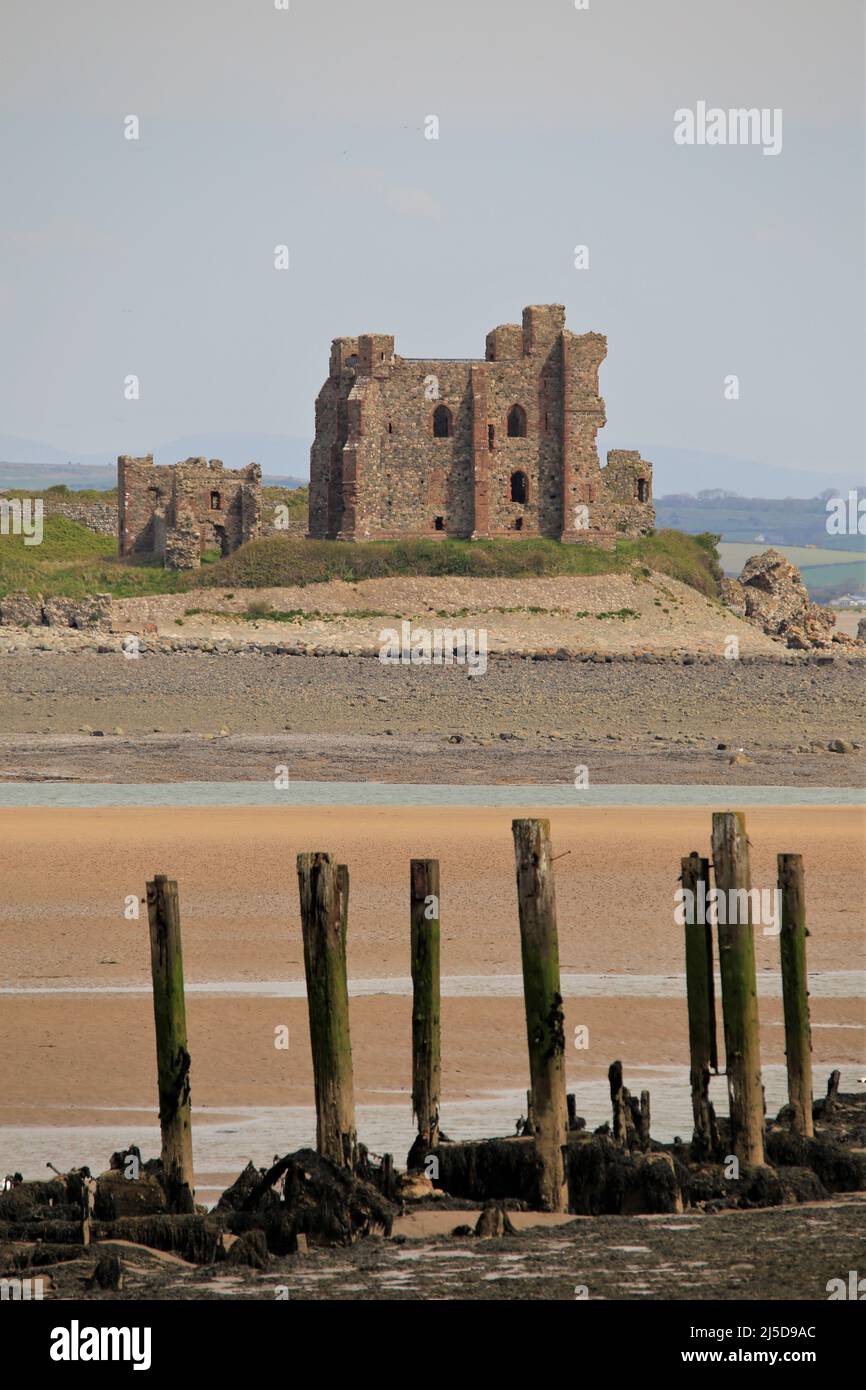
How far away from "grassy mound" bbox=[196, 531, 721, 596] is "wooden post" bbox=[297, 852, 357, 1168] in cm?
4832

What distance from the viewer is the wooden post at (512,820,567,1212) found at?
473 inches

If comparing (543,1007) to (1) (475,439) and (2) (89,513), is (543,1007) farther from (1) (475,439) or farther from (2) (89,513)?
(2) (89,513)

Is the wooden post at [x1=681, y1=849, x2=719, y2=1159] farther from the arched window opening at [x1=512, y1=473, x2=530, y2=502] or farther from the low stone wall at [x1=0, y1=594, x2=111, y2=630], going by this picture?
the arched window opening at [x1=512, y1=473, x2=530, y2=502]

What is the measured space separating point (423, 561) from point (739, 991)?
51022 millimetres

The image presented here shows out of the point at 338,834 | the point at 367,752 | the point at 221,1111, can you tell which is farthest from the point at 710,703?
the point at 221,1111

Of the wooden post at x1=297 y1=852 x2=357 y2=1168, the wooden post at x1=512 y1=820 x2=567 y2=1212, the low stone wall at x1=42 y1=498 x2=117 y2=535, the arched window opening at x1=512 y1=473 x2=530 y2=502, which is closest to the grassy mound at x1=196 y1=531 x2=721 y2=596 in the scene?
the arched window opening at x1=512 y1=473 x2=530 y2=502

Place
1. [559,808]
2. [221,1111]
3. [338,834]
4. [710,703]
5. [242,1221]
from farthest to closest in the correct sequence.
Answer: [710,703], [559,808], [338,834], [221,1111], [242,1221]

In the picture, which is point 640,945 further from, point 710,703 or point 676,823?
point 710,703

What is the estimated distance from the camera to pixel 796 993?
13.2 meters

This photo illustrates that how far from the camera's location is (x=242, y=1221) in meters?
11.1

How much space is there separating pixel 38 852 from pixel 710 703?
72.9 ft

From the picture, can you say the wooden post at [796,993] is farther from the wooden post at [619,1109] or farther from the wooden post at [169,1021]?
the wooden post at [169,1021]
